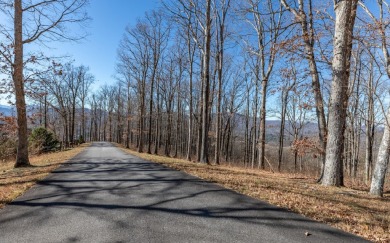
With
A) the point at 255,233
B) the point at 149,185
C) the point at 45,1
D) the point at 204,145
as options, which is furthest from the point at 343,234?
the point at 45,1

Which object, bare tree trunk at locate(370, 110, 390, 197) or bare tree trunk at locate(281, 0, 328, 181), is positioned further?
bare tree trunk at locate(281, 0, 328, 181)

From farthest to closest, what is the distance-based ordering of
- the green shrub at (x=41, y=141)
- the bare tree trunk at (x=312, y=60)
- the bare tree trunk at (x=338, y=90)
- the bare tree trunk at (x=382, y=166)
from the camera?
the green shrub at (x=41, y=141) → the bare tree trunk at (x=312, y=60) → the bare tree trunk at (x=382, y=166) → the bare tree trunk at (x=338, y=90)

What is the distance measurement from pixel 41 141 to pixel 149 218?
21.8 metres

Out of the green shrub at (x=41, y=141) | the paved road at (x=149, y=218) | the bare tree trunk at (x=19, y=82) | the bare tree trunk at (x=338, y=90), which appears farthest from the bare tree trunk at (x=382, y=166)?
the green shrub at (x=41, y=141)

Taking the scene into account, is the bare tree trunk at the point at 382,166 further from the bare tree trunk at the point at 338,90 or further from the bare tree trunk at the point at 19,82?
the bare tree trunk at the point at 19,82

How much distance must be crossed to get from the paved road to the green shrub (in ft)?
57.3

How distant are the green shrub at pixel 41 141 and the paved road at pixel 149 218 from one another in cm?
1747

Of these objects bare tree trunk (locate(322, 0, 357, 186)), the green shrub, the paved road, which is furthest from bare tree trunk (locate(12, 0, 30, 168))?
bare tree trunk (locate(322, 0, 357, 186))

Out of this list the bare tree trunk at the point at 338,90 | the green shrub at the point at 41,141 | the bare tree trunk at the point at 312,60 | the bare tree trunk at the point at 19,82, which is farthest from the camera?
the green shrub at the point at 41,141

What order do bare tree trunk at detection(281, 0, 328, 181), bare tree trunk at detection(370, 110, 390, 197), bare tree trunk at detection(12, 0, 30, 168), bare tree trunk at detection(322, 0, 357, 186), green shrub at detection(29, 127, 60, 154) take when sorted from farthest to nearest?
green shrub at detection(29, 127, 60, 154) → bare tree trunk at detection(12, 0, 30, 168) → bare tree trunk at detection(281, 0, 328, 181) → bare tree trunk at detection(370, 110, 390, 197) → bare tree trunk at detection(322, 0, 357, 186)

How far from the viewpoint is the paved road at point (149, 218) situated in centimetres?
340

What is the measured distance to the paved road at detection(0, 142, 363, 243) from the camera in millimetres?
3398

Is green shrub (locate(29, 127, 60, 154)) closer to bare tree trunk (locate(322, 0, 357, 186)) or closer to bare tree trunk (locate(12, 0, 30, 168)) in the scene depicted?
bare tree trunk (locate(12, 0, 30, 168))

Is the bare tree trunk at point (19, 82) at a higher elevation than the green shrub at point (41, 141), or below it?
higher
